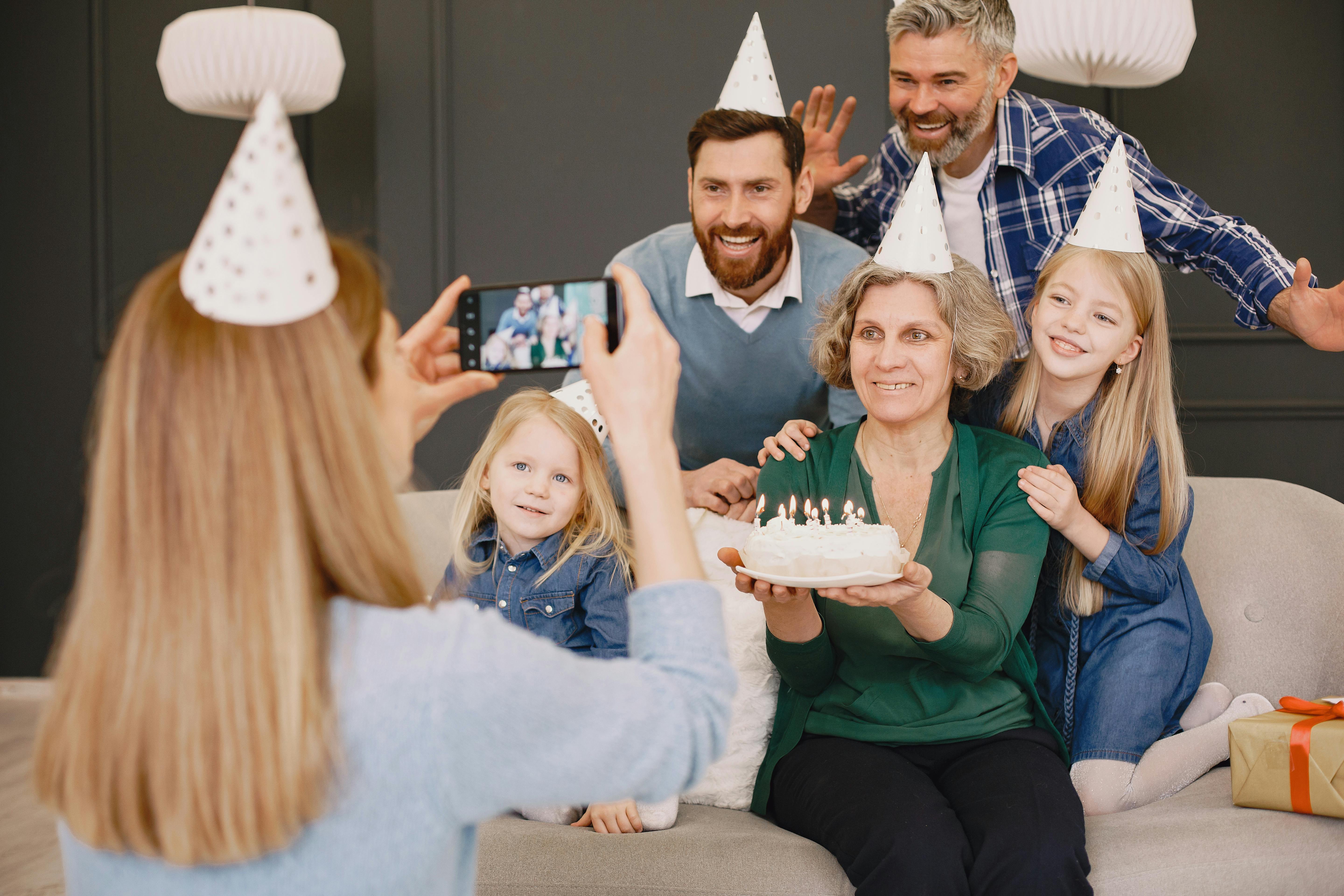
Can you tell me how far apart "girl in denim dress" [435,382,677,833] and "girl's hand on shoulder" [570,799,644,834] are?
0.75 feet

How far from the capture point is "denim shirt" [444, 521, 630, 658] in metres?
2.03

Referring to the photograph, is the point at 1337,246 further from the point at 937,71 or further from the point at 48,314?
the point at 48,314

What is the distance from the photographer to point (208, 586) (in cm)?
80

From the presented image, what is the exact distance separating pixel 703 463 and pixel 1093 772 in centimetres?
124

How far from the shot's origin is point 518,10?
4.15 metres

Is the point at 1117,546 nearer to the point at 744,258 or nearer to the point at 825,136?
the point at 744,258

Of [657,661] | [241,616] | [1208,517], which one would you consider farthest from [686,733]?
[1208,517]

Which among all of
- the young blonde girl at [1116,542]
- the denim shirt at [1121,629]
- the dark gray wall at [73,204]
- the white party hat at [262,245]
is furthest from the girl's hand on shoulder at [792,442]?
the dark gray wall at [73,204]

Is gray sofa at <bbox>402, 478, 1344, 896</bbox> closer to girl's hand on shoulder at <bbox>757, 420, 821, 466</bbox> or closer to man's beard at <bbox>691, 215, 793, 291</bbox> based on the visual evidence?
girl's hand on shoulder at <bbox>757, 420, 821, 466</bbox>

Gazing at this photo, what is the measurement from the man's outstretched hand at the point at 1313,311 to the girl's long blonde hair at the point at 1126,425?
421 millimetres

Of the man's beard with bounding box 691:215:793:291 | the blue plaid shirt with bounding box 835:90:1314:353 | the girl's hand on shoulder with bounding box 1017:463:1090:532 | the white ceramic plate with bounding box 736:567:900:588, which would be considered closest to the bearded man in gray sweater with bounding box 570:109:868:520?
the man's beard with bounding box 691:215:793:291

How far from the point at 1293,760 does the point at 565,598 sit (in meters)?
1.27

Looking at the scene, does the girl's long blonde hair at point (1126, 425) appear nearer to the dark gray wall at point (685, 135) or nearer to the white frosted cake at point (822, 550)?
the white frosted cake at point (822, 550)

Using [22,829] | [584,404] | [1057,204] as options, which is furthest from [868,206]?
[22,829]
